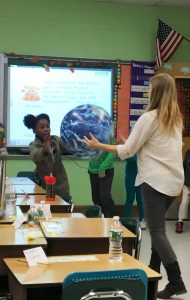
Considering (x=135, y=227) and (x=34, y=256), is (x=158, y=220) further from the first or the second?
(x=34, y=256)

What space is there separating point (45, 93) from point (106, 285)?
4966 mm

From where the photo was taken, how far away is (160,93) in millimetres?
3490

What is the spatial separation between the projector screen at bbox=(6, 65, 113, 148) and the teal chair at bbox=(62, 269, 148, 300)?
4861 millimetres

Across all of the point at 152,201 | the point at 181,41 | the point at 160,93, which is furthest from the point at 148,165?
the point at 181,41

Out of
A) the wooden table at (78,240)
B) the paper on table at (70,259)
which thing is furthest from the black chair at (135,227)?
the paper on table at (70,259)

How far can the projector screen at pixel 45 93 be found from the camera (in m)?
6.68

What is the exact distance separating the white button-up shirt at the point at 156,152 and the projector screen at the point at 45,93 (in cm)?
339

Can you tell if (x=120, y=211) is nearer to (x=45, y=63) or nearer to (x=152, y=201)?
(x=45, y=63)

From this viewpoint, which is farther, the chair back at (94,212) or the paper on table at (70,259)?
the chair back at (94,212)

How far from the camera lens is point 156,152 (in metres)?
3.49

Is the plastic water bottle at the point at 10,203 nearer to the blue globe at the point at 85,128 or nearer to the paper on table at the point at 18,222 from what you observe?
the paper on table at the point at 18,222

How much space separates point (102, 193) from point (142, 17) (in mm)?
2803

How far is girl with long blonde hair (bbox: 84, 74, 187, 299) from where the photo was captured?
3.45 metres

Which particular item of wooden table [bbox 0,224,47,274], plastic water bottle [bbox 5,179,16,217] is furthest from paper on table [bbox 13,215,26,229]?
plastic water bottle [bbox 5,179,16,217]
